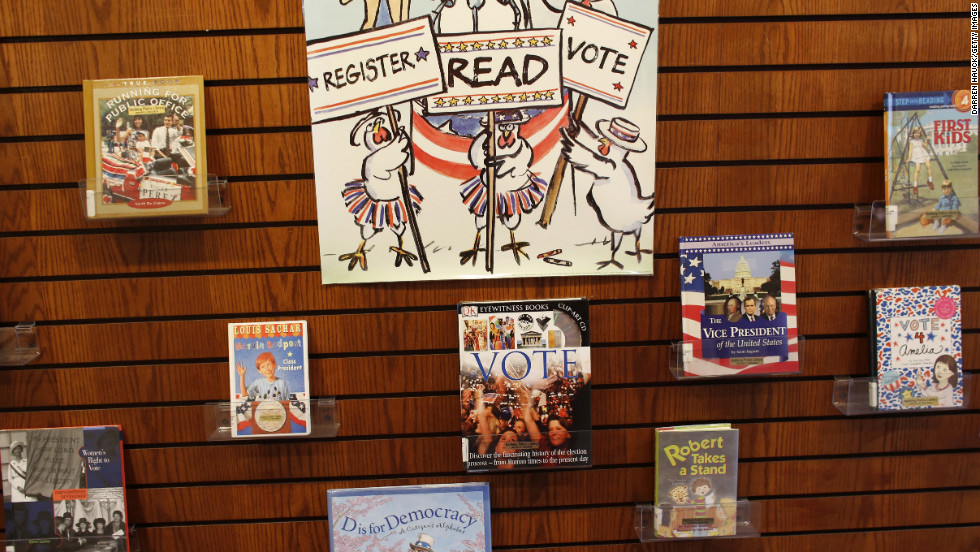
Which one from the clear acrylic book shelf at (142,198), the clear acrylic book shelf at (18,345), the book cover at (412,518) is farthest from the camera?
the book cover at (412,518)

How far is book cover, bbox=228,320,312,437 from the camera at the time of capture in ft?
5.74

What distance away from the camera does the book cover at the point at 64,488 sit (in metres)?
1.78

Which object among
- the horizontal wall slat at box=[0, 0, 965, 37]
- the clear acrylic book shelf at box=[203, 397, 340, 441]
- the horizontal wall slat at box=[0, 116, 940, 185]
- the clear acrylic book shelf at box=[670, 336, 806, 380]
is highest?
the horizontal wall slat at box=[0, 0, 965, 37]

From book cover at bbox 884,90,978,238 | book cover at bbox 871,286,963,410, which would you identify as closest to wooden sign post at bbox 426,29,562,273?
book cover at bbox 884,90,978,238

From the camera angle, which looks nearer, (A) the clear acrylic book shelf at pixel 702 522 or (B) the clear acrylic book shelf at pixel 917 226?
(B) the clear acrylic book shelf at pixel 917 226

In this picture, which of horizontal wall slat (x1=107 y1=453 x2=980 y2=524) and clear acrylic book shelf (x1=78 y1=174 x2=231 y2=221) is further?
horizontal wall slat (x1=107 y1=453 x2=980 y2=524)

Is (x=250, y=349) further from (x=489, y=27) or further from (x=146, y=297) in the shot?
(x=489, y=27)

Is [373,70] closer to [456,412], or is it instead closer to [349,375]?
[349,375]

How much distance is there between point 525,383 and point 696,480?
647 mm

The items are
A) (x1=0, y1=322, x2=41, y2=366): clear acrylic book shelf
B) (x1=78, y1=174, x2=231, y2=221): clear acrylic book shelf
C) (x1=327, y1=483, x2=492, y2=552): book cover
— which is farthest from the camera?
(x1=327, y1=483, x2=492, y2=552): book cover

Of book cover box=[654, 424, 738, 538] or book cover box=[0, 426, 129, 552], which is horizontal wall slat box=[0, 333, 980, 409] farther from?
book cover box=[654, 424, 738, 538]

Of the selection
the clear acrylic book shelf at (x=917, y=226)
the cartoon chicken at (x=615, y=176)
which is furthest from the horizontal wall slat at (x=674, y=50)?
the clear acrylic book shelf at (x=917, y=226)

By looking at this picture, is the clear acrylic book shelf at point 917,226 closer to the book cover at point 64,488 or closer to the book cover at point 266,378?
the book cover at point 266,378

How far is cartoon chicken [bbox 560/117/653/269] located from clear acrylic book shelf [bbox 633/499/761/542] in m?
0.85
